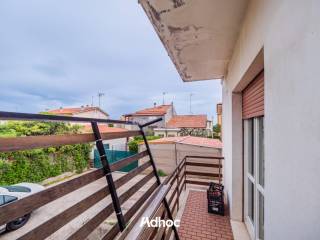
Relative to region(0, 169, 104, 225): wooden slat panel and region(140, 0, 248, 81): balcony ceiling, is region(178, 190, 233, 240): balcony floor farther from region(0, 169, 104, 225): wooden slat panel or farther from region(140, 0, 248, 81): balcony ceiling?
region(140, 0, 248, 81): balcony ceiling

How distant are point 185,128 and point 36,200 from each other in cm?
2050

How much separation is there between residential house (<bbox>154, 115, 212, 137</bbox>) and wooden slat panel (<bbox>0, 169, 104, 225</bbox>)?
760 inches

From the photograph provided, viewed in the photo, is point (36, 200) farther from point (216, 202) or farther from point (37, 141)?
point (216, 202)

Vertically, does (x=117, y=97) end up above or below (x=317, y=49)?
above

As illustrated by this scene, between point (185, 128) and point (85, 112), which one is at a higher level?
point (85, 112)

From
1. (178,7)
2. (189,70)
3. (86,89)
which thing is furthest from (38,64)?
(178,7)

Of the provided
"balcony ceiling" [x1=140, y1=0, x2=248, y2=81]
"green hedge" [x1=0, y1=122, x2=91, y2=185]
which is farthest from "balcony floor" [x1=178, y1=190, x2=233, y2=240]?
"green hedge" [x1=0, y1=122, x2=91, y2=185]

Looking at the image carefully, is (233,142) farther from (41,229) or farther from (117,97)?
(117,97)

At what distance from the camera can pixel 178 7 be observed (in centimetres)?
169

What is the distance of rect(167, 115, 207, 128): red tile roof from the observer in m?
20.8

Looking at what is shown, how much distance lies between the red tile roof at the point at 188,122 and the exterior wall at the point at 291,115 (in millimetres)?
19655

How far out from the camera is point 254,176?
2439mm

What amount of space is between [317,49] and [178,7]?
4.69 feet

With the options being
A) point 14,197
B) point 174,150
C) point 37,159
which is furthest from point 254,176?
point 37,159
